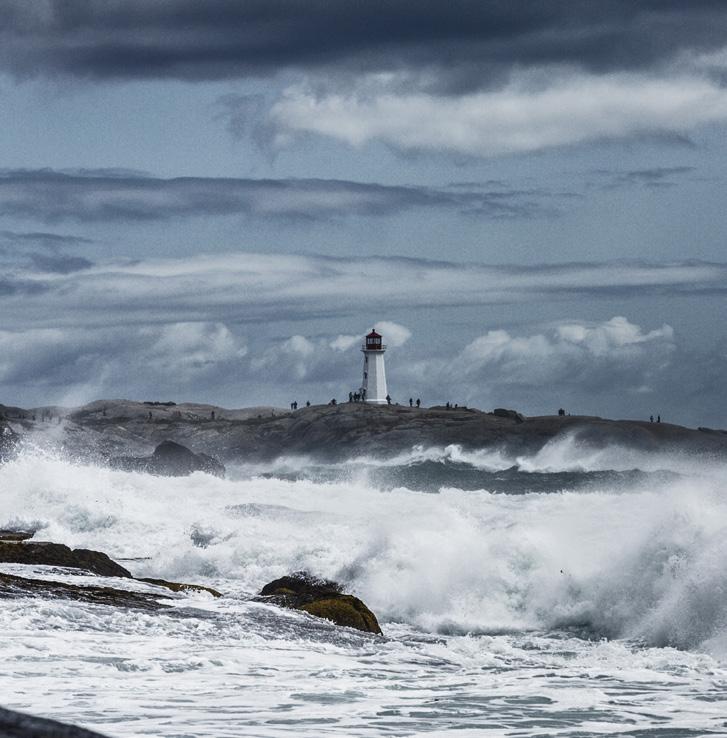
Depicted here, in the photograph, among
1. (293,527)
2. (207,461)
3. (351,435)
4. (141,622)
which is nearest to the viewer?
(141,622)

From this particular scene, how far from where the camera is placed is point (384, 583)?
2003cm

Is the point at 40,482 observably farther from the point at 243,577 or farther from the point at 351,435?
the point at 351,435

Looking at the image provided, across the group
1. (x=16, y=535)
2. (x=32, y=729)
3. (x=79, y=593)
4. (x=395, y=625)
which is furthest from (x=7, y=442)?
(x=32, y=729)

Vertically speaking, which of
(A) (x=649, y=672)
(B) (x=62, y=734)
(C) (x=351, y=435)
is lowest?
(A) (x=649, y=672)

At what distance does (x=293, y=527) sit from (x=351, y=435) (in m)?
58.1

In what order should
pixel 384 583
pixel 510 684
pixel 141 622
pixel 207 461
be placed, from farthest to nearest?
pixel 207 461 < pixel 384 583 < pixel 141 622 < pixel 510 684

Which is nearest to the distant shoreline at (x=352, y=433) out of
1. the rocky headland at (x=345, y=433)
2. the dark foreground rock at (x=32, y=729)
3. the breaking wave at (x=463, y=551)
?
the rocky headland at (x=345, y=433)

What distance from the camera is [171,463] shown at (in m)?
60.4

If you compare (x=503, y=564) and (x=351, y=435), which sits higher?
(x=351, y=435)

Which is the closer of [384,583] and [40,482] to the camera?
[384,583]

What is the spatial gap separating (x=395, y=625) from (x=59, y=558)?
5.23m

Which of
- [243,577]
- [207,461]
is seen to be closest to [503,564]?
[243,577]

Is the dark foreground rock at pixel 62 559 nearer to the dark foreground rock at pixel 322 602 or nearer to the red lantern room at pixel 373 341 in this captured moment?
the dark foreground rock at pixel 322 602

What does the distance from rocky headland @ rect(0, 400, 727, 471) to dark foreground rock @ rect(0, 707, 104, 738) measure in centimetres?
6021
